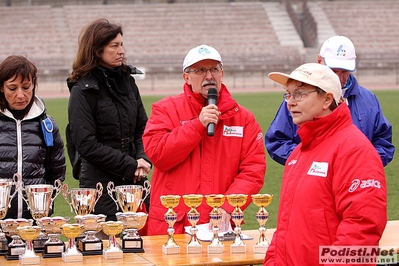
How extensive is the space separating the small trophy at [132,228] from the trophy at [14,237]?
518mm

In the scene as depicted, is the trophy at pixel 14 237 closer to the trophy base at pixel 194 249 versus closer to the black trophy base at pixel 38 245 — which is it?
the black trophy base at pixel 38 245

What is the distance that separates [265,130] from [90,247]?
46.0 ft

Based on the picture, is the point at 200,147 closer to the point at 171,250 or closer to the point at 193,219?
the point at 193,219

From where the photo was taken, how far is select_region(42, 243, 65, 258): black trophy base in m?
4.59

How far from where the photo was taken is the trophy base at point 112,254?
454 centimetres

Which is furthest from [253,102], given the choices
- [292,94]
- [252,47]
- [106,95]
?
[292,94]

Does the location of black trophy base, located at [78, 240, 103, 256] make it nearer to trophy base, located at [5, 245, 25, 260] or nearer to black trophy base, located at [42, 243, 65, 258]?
black trophy base, located at [42, 243, 65, 258]

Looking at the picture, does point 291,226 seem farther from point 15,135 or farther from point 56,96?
point 56,96

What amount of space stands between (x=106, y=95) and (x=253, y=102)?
20.8 metres

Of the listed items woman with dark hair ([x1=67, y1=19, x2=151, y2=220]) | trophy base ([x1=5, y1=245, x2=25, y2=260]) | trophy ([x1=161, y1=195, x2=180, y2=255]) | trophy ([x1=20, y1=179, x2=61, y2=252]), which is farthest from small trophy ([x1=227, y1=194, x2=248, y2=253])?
woman with dark hair ([x1=67, y1=19, x2=151, y2=220])

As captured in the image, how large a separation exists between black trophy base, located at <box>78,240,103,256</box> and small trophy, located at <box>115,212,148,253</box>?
5.4 inches

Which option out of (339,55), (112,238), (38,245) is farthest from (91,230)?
(339,55)

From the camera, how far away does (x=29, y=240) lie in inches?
174

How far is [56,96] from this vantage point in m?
32.6
